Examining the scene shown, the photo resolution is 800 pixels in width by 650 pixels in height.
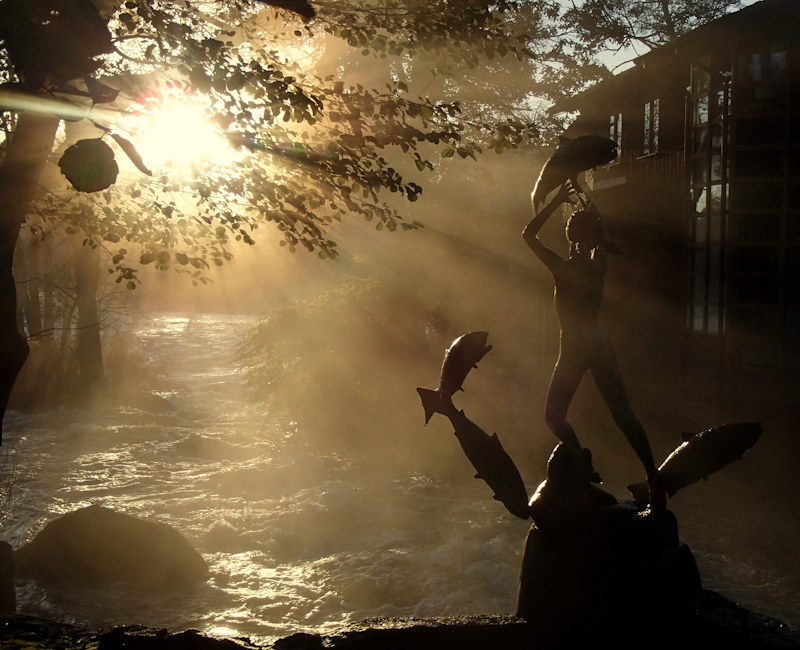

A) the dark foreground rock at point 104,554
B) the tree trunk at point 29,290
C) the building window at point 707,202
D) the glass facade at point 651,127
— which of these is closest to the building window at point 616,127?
the glass facade at point 651,127

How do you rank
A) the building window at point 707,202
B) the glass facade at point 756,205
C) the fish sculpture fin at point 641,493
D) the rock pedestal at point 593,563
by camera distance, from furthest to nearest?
the building window at point 707,202 < the glass facade at point 756,205 < the fish sculpture fin at point 641,493 < the rock pedestal at point 593,563

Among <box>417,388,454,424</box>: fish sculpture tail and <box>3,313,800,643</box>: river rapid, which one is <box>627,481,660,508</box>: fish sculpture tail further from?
<box>3,313,800,643</box>: river rapid

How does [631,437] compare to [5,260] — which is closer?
[631,437]

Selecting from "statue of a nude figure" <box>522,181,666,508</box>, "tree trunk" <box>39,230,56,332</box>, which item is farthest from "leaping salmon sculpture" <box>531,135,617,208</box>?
"tree trunk" <box>39,230,56,332</box>

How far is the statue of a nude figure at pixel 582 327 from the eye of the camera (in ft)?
13.6

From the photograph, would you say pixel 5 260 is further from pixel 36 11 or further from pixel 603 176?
pixel 603 176

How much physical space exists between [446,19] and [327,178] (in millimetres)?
1774

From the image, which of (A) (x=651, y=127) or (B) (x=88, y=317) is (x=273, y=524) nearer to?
(A) (x=651, y=127)

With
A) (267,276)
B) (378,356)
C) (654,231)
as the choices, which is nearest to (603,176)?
(654,231)

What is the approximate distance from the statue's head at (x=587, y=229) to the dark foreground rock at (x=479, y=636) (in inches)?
87.6

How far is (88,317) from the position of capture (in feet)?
80.1

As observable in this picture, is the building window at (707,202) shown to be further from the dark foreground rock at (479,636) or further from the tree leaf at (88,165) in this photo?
the tree leaf at (88,165)

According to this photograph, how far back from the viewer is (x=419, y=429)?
19.2m

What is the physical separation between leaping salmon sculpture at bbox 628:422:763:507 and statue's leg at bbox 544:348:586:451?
602mm
